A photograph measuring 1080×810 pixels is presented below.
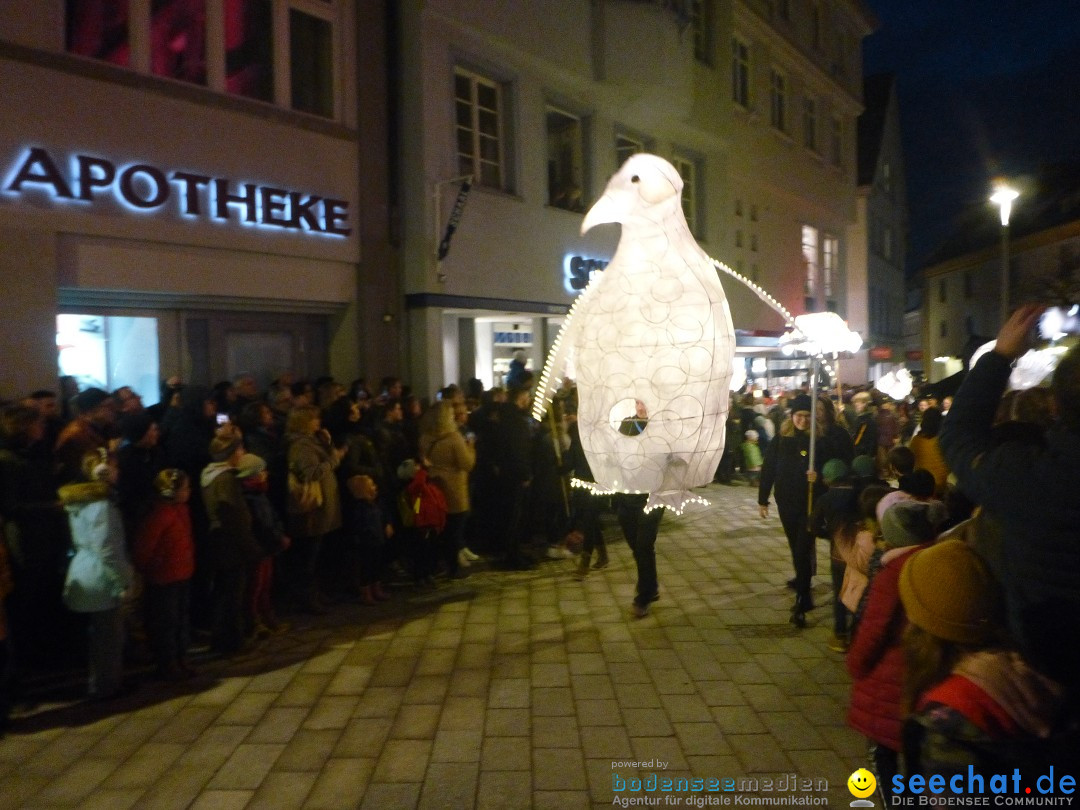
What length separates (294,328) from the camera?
10414mm

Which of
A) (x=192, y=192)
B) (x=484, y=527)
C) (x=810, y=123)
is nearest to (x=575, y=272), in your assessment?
(x=484, y=527)

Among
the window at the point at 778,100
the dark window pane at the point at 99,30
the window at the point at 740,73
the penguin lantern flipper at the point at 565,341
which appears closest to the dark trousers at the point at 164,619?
the penguin lantern flipper at the point at 565,341

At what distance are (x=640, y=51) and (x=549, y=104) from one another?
5.99 ft

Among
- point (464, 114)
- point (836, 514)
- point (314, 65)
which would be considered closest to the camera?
→ point (836, 514)

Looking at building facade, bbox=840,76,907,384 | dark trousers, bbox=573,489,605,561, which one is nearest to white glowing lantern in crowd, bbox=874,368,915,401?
dark trousers, bbox=573,489,605,561

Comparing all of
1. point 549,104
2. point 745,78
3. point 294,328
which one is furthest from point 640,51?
point 294,328

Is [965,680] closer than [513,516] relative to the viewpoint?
Yes

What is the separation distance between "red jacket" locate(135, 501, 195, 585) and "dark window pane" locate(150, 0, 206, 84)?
18.4 feet

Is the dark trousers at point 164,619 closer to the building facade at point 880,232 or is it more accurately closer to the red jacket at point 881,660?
the red jacket at point 881,660

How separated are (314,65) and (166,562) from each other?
753cm

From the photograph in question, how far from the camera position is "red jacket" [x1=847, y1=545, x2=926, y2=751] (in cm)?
257

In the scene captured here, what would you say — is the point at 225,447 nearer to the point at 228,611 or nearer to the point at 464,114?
the point at 228,611

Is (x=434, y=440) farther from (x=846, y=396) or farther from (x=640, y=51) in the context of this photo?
(x=846, y=396)

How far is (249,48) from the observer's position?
974 cm
